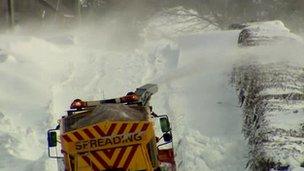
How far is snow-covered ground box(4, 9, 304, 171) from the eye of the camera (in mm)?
13016

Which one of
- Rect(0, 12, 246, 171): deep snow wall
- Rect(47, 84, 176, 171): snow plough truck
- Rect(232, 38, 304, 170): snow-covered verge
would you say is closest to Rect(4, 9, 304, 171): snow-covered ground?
Rect(0, 12, 246, 171): deep snow wall

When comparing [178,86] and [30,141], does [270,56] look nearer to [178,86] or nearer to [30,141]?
[178,86]

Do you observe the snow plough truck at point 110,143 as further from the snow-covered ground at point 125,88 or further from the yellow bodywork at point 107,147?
the snow-covered ground at point 125,88

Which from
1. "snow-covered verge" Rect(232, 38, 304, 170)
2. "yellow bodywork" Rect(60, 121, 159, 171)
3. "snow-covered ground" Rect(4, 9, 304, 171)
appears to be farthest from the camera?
"snow-covered ground" Rect(4, 9, 304, 171)

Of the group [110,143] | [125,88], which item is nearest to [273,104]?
[110,143]

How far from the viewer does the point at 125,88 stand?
1872cm

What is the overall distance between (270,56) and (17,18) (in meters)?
16.3

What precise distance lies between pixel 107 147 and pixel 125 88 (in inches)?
379

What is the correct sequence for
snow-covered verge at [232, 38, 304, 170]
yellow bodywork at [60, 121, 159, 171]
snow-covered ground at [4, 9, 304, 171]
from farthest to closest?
snow-covered ground at [4, 9, 304, 171], snow-covered verge at [232, 38, 304, 170], yellow bodywork at [60, 121, 159, 171]

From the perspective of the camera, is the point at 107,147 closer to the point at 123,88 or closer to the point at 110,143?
the point at 110,143

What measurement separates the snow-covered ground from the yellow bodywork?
10.2 ft

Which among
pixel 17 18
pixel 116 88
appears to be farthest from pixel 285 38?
pixel 17 18

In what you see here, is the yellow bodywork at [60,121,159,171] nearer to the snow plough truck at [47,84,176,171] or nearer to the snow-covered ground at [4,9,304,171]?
the snow plough truck at [47,84,176,171]

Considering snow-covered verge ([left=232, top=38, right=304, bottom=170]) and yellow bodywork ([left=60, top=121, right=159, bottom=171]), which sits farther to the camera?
snow-covered verge ([left=232, top=38, right=304, bottom=170])
